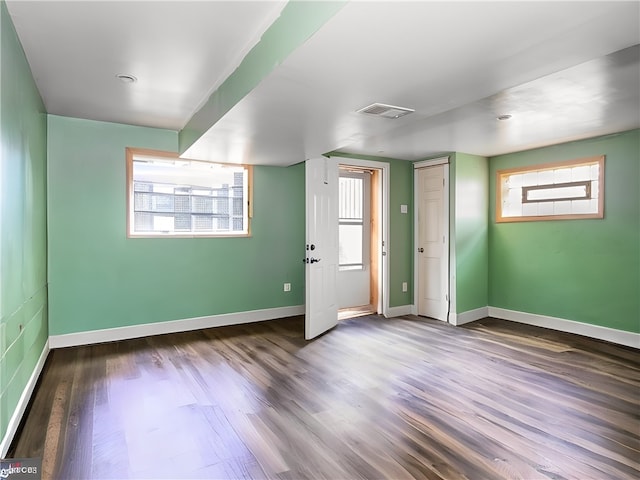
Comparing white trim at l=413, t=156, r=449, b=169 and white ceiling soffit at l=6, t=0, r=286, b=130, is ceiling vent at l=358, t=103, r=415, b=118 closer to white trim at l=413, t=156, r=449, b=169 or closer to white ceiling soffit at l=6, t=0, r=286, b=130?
white ceiling soffit at l=6, t=0, r=286, b=130

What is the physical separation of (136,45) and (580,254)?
4.99m

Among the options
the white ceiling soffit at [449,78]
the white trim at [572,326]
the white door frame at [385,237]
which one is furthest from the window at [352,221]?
the white trim at [572,326]

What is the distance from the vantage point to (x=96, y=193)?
164 inches

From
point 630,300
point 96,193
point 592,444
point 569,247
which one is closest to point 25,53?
point 96,193

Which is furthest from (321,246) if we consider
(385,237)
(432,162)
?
(432,162)

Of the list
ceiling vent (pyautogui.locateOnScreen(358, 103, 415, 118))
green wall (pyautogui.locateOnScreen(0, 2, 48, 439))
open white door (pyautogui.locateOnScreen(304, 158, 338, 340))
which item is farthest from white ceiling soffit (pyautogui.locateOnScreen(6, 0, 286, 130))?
open white door (pyautogui.locateOnScreen(304, 158, 338, 340))

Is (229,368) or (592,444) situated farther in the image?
(229,368)

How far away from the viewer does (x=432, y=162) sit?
216 inches

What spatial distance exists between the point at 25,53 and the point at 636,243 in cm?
572

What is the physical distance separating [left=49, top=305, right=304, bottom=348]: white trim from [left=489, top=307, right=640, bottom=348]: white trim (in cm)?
288

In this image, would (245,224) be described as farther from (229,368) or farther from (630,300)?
(630,300)

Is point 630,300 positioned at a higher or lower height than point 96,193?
lower

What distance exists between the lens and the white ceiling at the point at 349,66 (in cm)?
170

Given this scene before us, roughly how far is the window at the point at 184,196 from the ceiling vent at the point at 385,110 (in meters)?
2.61
